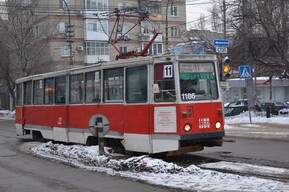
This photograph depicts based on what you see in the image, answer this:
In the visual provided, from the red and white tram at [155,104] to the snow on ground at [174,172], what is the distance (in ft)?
2.55

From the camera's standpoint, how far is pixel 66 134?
15609mm

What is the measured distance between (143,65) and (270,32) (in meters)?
16.3

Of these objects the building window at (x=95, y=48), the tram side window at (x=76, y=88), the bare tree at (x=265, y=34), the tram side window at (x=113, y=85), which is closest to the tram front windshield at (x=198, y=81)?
the tram side window at (x=113, y=85)

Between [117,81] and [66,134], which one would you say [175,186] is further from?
[66,134]

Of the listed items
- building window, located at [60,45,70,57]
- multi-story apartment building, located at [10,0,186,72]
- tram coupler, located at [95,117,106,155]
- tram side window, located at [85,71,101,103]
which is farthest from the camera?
building window, located at [60,45,70,57]

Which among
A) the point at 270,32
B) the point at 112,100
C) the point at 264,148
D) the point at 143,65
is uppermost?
the point at 270,32

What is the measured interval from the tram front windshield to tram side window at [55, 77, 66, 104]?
240 inches

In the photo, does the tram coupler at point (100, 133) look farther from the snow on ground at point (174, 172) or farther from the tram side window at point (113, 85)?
the tram side window at point (113, 85)

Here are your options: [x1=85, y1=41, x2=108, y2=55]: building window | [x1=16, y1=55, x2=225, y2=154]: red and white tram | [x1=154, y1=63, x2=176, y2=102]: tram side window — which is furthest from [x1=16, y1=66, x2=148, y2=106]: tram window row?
[x1=85, y1=41, x2=108, y2=55]: building window

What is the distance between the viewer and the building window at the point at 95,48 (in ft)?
201

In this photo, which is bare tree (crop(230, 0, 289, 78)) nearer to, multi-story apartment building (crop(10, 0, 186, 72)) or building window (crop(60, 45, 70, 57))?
multi-story apartment building (crop(10, 0, 186, 72))

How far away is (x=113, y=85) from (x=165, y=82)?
2137 mm

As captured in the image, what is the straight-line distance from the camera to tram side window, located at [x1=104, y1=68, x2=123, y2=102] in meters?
12.6

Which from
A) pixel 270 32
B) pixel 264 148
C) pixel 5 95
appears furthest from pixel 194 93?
pixel 5 95
